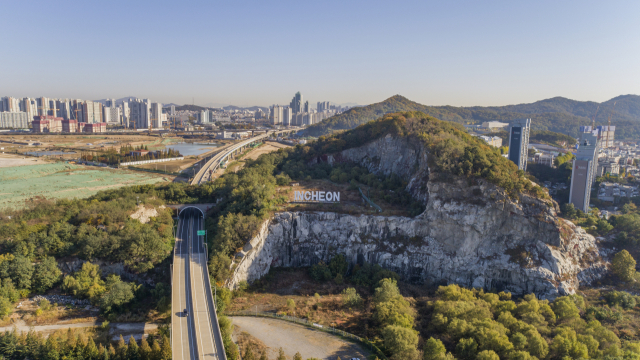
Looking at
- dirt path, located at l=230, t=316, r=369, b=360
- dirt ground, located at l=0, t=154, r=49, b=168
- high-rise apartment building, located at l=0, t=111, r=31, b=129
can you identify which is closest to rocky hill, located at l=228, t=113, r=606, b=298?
dirt path, located at l=230, t=316, r=369, b=360

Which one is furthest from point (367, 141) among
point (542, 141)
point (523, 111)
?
point (523, 111)

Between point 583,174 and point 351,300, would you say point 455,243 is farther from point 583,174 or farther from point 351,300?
point 583,174

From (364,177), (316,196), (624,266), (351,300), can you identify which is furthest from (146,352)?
(624,266)

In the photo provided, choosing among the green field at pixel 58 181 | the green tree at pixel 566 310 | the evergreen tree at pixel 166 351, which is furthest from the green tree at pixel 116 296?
the green tree at pixel 566 310

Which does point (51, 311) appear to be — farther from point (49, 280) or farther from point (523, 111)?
point (523, 111)

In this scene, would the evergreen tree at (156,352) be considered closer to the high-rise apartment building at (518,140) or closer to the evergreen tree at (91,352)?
the evergreen tree at (91,352)

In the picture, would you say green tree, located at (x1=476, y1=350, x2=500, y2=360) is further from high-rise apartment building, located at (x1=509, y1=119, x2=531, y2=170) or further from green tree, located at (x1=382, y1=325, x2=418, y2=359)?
→ high-rise apartment building, located at (x1=509, y1=119, x2=531, y2=170)
